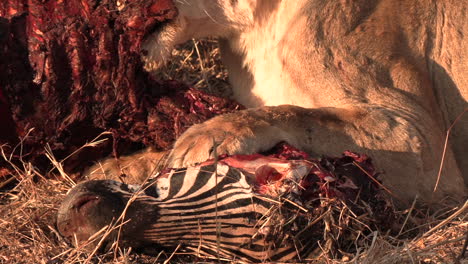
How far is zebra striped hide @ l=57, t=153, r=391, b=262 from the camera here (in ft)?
5.08

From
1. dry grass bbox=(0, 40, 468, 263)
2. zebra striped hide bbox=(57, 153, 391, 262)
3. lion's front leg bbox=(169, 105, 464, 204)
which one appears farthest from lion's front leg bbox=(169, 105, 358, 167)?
dry grass bbox=(0, 40, 468, 263)

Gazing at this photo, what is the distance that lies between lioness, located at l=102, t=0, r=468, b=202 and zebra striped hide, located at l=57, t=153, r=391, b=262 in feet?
1.00

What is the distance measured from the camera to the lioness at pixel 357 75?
2080mm

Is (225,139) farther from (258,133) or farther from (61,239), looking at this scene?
(61,239)

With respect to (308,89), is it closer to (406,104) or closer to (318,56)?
(318,56)

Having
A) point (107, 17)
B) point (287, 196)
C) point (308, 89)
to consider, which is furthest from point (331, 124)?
point (107, 17)

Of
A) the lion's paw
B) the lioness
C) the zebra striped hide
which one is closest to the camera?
the zebra striped hide

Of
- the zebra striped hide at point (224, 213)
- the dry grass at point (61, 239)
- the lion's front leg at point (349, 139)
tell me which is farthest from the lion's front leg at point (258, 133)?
the dry grass at point (61, 239)

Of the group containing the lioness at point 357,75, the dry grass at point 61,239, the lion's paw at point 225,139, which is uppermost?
the lioness at point 357,75

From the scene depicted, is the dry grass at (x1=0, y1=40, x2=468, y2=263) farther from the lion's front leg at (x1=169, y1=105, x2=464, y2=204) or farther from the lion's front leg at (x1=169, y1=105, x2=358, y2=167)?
the lion's front leg at (x1=169, y1=105, x2=358, y2=167)

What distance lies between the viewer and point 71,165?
2.32m

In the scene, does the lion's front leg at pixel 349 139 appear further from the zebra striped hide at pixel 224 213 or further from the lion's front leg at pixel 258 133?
the zebra striped hide at pixel 224 213

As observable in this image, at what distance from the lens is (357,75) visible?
228 centimetres

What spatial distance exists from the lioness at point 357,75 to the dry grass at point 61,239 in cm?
21
